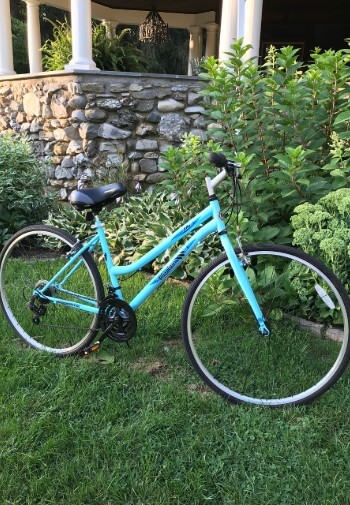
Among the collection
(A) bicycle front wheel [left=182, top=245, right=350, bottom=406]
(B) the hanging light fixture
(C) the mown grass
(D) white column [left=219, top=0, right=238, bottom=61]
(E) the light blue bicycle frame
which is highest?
(B) the hanging light fixture

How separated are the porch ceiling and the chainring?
323 inches

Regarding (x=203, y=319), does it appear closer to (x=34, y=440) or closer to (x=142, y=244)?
(x=142, y=244)

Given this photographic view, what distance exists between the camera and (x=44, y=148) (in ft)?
18.7

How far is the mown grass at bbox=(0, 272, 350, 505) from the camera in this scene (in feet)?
5.55

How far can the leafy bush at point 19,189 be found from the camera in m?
4.45

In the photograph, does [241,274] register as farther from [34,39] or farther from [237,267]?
[34,39]

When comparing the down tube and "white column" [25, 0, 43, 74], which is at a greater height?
"white column" [25, 0, 43, 74]

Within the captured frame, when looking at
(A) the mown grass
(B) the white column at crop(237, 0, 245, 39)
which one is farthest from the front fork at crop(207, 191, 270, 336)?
(B) the white column at crop(237, 0, 245, 39)

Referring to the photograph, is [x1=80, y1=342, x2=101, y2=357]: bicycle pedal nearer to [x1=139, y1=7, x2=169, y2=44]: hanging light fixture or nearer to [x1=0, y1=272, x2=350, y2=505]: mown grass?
[x1=0, y1=272, x2=350, y2=505]: mown grass

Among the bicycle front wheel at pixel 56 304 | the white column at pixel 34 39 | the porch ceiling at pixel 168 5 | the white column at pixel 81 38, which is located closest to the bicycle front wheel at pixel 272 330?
the bicycle front wheel at pixel 56 304

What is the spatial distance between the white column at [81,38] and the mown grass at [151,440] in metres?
3.75

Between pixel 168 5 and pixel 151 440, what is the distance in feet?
31.0

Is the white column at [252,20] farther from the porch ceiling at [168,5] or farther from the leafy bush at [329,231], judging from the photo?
the porch ceiling at [168,5]

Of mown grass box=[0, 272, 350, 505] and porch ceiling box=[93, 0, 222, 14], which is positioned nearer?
mown grass box=[0, 272, 350, 505]
